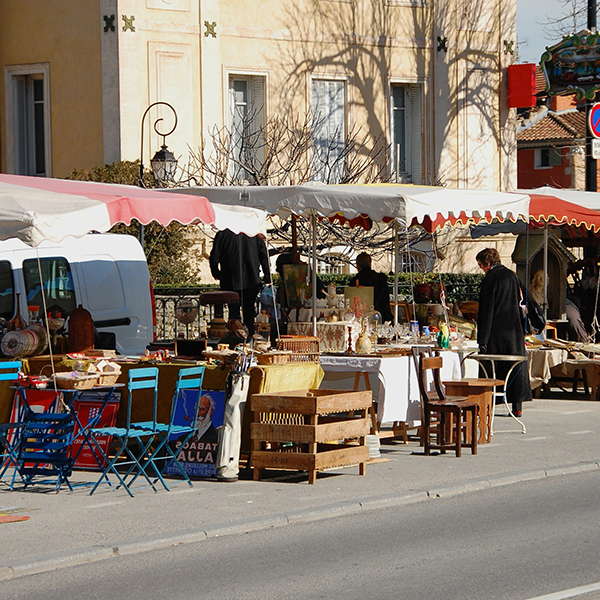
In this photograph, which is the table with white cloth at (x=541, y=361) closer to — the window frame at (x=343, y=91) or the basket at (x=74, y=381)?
the basket at (x=74, y=381)

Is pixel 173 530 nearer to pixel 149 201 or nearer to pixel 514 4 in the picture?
pixel 149 201

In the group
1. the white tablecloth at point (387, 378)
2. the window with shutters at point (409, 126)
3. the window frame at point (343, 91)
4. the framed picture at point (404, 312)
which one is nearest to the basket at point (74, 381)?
the white tablecloth at point (387, 378)

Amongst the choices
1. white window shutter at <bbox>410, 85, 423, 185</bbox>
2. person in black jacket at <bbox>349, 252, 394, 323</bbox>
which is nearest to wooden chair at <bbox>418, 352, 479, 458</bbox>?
person in black jacket at <bbox>349, 252, 394, 323</bbox>

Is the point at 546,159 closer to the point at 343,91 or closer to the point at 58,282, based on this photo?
the point at 343,91

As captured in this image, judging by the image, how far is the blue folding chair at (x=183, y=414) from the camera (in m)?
10.2

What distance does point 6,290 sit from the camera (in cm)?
1353

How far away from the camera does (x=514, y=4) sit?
2975cm

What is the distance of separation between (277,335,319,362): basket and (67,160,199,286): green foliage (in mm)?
12469

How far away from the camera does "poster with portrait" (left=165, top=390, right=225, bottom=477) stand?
1055 centimetres

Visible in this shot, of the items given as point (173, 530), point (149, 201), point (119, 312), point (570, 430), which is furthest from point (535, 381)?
point (173, 530)

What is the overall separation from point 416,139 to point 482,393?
1726 centimetres

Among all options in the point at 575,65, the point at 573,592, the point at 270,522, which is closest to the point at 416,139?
the point at 575,65

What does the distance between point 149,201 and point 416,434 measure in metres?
4.35

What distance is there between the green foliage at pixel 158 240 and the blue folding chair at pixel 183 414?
13.3 m
